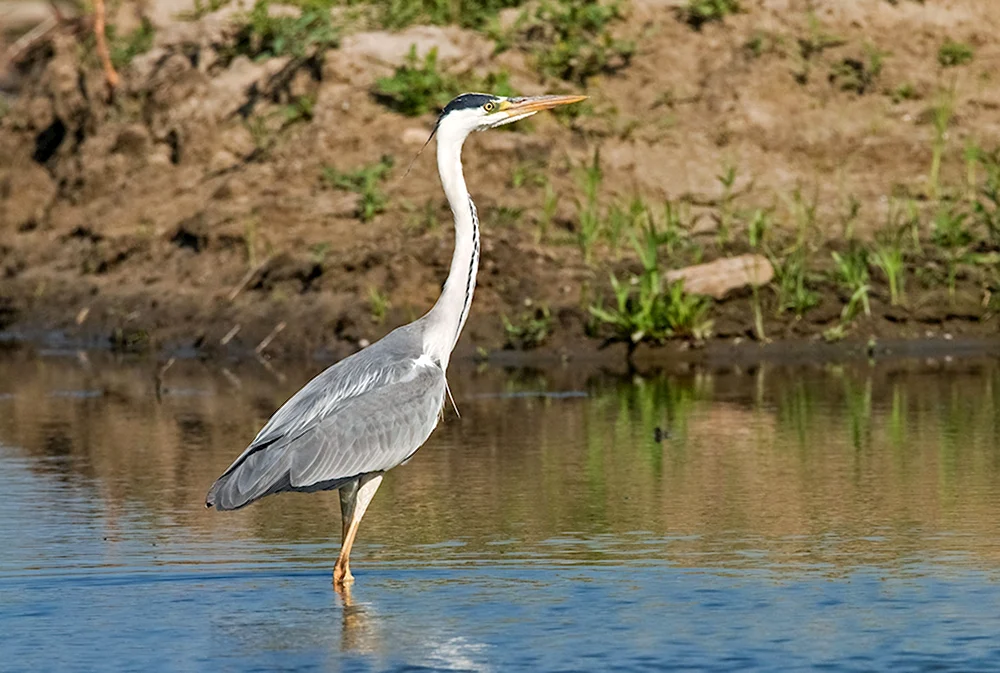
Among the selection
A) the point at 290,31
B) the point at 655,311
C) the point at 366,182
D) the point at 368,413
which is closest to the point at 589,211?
the point at 655,311

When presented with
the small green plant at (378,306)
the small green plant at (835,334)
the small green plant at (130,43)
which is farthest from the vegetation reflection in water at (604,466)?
the small green plant at (130,43)

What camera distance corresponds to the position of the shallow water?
253 inches

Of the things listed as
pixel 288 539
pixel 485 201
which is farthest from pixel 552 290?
pixel 288 539

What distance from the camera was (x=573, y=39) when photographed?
56.7ft

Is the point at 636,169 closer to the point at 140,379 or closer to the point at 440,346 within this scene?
the point at 140,379

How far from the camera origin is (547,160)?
16219 millimetres

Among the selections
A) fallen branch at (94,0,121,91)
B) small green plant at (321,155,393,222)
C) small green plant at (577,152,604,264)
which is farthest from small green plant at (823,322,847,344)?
fallen branch at (94,0,121,91)

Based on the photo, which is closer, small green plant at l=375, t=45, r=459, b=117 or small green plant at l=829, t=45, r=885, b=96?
small green plant at l=375, t=45, r=459, b=117

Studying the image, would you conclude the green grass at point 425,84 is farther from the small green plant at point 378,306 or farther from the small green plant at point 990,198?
the small green plant at point 990,198

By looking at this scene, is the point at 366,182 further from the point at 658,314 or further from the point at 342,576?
the point at 342,576

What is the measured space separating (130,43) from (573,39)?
4.86 m

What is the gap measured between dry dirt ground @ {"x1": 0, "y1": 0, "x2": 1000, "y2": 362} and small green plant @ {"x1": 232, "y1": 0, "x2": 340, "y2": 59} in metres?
0.16

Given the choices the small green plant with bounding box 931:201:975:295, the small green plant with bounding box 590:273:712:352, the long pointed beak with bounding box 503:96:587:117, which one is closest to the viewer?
the long pointed beak with bounding box 503:96:587:117

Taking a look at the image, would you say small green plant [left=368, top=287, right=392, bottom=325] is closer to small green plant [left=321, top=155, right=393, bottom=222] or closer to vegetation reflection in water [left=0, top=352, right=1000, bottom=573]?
vegetation reflection in water [left=0, top=352, right=1000, bottom=573]
